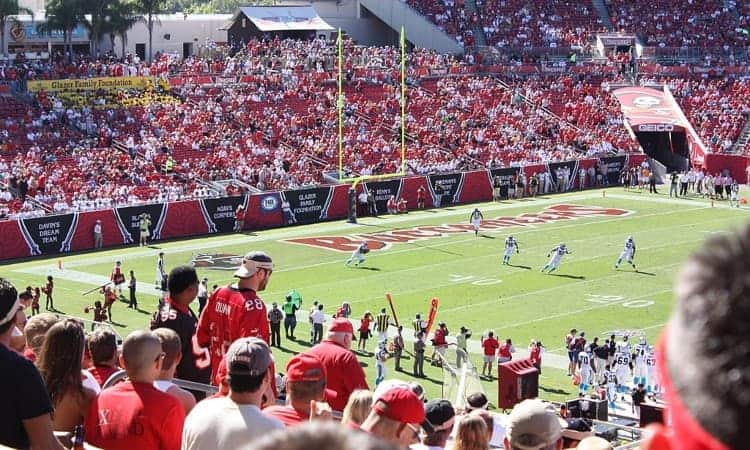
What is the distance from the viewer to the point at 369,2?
65.2 metres

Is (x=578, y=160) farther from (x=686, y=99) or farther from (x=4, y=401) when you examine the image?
(x=4, y=401)

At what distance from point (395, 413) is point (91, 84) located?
43011mm

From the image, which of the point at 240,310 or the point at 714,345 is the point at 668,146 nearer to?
the point at 240,310

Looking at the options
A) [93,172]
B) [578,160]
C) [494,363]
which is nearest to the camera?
[494,363]

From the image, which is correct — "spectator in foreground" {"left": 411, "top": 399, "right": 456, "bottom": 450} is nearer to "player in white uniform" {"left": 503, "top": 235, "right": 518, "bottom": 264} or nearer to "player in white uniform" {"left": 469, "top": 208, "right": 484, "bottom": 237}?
"player in white uniform" {"left": 503, "top": 235, "right": 518, "bottom": 264}

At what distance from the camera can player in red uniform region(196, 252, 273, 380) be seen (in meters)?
8.30

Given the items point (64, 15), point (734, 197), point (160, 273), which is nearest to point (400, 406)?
point (160, 273)

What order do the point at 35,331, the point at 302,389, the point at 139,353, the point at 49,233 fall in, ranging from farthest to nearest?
the point at 49,233
the point at 35,331
the point at 302,389
the point at 139,353

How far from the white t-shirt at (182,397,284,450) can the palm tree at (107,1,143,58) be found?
49771mm

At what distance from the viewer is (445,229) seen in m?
39.7

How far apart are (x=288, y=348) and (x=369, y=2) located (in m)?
43.4

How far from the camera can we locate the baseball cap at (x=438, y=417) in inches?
226

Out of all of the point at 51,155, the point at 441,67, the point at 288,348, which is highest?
the point at 441,67

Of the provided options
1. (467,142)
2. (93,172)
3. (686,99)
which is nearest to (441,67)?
(467,142)
